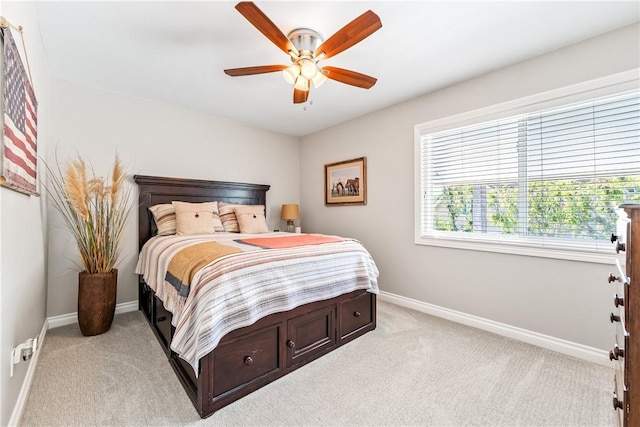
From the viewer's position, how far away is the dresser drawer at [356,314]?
2326 millimetres

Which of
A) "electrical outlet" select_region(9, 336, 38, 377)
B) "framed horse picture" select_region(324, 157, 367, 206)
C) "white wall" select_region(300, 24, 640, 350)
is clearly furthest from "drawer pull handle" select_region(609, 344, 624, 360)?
"framed horse picture" select_region(324, 157, 367, 206)

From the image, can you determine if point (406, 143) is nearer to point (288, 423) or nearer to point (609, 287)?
point (609, 287)

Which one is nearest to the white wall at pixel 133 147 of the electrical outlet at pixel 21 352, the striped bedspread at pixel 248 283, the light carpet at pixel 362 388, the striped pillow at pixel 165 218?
the striped pillow at pixel 165 218

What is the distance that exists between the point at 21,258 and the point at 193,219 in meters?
1.49

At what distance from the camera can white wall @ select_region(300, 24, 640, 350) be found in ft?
6.74

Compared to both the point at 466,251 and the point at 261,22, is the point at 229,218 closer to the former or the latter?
the point at 261,22

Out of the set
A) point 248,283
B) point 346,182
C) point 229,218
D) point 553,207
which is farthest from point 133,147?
point 553,207

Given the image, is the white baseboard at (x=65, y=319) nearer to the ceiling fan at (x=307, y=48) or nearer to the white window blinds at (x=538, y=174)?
the ceiling fan at (x=307, y=48)

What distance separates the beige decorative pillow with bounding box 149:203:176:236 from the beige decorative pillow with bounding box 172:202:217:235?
0.08 metres

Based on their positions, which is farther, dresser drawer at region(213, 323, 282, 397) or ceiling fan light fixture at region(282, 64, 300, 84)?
ceiling fan light fixture at region(282, 64, 300, 84)

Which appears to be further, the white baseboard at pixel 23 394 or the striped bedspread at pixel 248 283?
the striped bedspread at pixel 248 283

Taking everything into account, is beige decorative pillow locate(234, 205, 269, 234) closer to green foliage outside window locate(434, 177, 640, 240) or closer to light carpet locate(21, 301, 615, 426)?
light carpet locate(21, 301, 615, 426)

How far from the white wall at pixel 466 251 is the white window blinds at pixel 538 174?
211 mm

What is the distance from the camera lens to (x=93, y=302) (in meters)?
2.40
